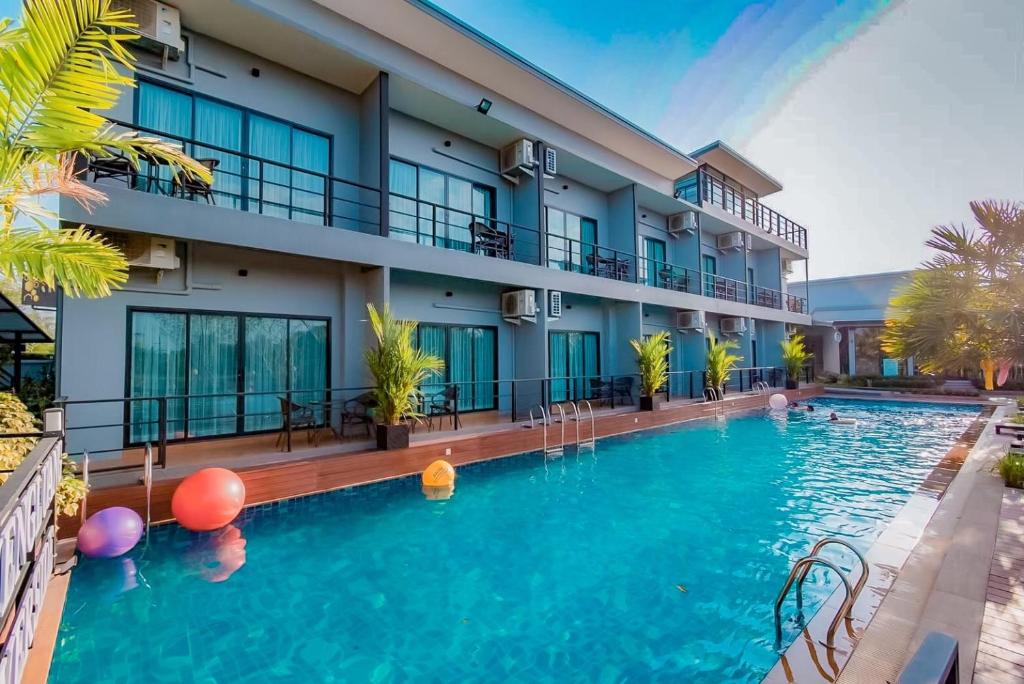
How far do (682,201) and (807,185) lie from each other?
572cm

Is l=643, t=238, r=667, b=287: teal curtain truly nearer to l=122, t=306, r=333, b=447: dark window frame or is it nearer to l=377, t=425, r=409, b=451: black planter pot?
l=377, t=425, r=409, b=451: black planter pot

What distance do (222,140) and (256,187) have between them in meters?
0.87

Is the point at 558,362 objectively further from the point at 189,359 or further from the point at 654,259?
the point at 189,359

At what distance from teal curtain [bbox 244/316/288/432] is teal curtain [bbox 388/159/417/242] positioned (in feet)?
10.2

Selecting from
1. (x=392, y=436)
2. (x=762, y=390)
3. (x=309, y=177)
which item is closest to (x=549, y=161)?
(x=309, y=177)

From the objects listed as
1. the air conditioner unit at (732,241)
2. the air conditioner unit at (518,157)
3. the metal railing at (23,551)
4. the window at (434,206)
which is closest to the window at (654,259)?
the air conditioner unit at (732,241)

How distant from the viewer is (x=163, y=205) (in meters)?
6.07

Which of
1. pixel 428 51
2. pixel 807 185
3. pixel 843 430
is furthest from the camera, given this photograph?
pixel 807 185

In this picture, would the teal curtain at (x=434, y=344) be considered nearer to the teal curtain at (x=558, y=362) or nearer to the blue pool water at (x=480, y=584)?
the blue pool water at (x=480, y=584)

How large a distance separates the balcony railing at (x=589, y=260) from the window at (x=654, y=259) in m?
1.58

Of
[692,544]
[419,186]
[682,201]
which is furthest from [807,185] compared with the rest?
[692,544]

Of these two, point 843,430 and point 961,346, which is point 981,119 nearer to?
point 961,346

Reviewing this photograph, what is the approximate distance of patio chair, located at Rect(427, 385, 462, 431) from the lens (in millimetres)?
8883

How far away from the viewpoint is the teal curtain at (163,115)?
7.06 m
